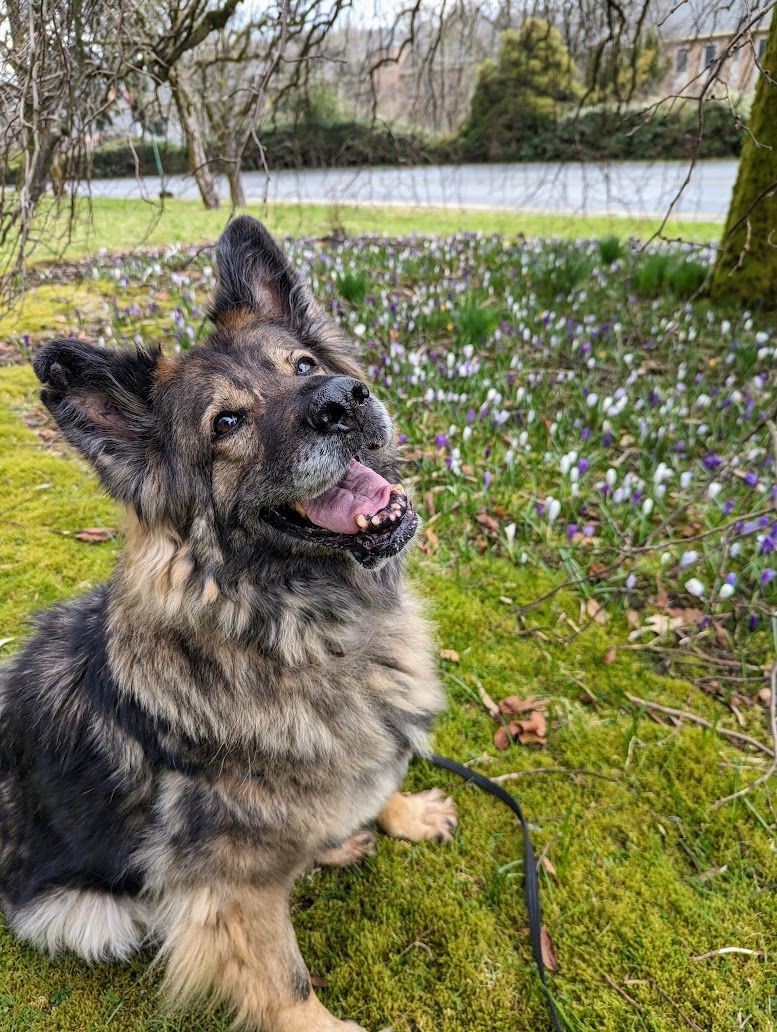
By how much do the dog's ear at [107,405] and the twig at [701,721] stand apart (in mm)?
2502

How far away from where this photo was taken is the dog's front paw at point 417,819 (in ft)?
8.90

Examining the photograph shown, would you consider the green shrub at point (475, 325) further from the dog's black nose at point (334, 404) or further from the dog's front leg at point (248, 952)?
the dog's front leg at point (248, 952)

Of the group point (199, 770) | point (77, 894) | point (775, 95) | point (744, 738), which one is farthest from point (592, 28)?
point (77, 894)

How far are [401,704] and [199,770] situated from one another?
704 mm

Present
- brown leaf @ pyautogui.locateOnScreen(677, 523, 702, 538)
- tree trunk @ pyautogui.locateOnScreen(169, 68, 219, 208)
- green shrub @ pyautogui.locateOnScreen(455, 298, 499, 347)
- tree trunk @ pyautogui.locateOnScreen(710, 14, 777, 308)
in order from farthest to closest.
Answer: tree trunk @ pyautogui.locateOnScreen(710, 14, 777, 308), green shrub @ pyautogui.locateOnScreen(455, 298, 499, 347), brown leaf @ pyautogui.locateOnScreen(677, 523, 702, 538), tree trunk @ pyautogui.locateOnScreen(169, 68, 219, 208)

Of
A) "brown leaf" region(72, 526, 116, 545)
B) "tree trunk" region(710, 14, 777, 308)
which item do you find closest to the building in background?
"tree trunk" region(710, 14, 777, 308)

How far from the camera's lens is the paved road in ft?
16.4

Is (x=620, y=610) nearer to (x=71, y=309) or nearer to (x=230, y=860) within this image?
(x=230, y=860)

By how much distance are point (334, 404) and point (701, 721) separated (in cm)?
237

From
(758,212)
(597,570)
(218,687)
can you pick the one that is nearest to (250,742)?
(218,687)

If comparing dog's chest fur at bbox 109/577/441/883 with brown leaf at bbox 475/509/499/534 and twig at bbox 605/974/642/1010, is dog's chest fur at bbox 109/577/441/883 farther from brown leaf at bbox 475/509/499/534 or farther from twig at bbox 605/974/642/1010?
brown leaf at bbox 475/509/499/534

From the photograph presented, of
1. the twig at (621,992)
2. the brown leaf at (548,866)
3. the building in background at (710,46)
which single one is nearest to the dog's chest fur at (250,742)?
the brown leaf at (548,866)

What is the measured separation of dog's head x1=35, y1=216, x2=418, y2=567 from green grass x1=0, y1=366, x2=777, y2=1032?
1.47 meters

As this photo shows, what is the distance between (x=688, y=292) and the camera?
6762 millimetres
